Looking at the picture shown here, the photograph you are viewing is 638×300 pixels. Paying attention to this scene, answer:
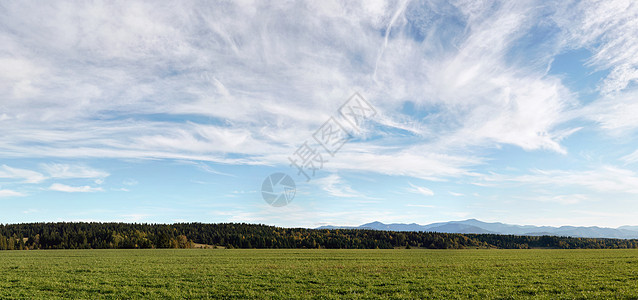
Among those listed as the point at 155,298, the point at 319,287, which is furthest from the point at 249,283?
the point at 155,298

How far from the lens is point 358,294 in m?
23.8

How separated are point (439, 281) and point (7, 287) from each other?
33.9 m

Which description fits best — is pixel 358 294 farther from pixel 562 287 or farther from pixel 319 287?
pixel 562 287

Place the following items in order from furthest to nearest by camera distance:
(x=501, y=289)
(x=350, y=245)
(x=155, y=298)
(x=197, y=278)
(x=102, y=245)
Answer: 1. (x=350, y=245)
2. (x=102, y=245)
3. (x=197, y=278)
4. (x=501, y=289)
5. (x=155, y=298)

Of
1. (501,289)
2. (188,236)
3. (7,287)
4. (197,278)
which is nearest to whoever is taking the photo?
(501,289)

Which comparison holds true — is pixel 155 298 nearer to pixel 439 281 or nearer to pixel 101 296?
pixel 101 296

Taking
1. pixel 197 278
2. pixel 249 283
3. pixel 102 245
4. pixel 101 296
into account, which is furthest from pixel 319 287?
pixel 102 245

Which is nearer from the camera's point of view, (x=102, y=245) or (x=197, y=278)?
(x=197, y=278)

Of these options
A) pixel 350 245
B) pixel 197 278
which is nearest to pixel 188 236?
pixel 350 245

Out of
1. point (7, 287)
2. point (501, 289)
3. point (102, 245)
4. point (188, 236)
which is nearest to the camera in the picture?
point (501, 289)

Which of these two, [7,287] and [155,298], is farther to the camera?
[7,287]

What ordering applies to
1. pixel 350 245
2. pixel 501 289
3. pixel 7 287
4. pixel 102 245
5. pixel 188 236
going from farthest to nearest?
pixel 188 236, pixel 350 245, pixel 102 245, pixel 7 287, pixel 501 289

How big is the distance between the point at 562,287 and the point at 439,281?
8488 millimetres

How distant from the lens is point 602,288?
1016 inches
